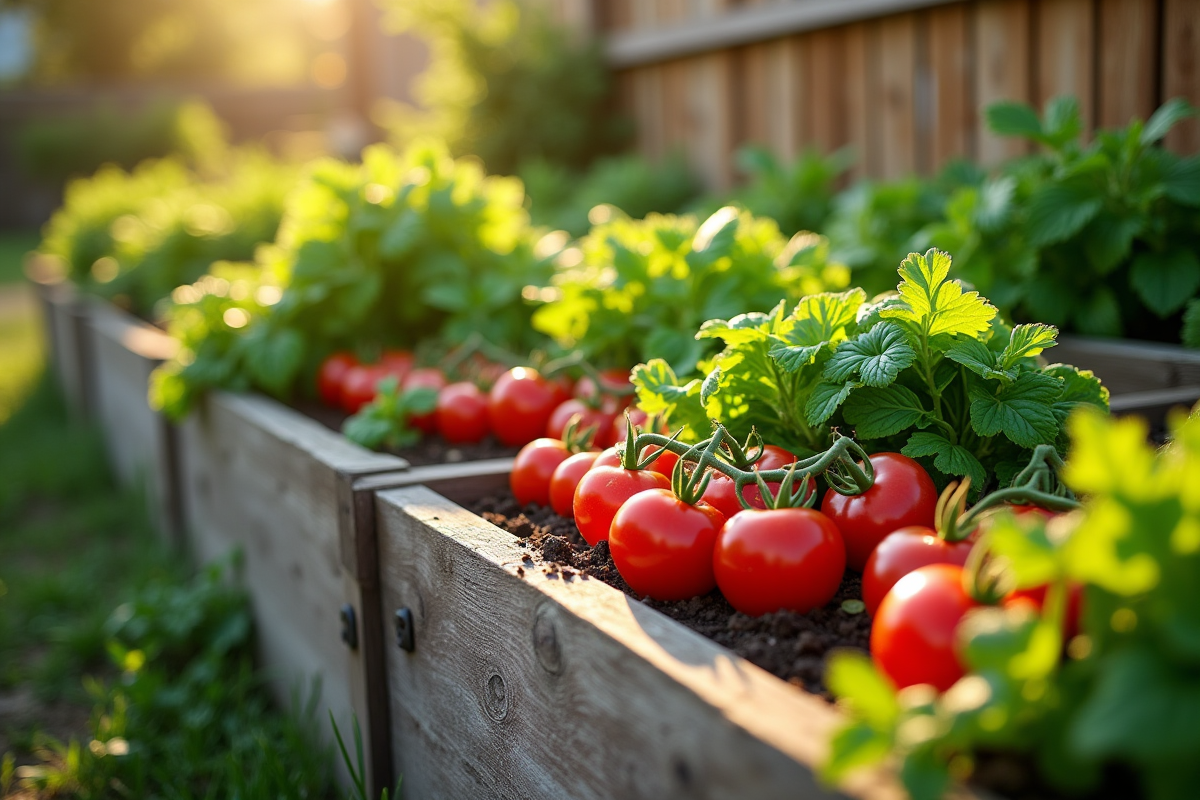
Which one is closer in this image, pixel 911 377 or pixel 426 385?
pixel 911 377

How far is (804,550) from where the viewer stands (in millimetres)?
1305

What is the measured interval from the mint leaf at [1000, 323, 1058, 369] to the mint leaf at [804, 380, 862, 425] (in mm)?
220

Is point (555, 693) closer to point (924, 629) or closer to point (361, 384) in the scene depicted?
point (924, 629)

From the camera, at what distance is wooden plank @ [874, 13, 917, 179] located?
13.4ft

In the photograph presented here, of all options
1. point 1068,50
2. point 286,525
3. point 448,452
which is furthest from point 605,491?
point 1068,50

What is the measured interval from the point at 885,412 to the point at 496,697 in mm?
727

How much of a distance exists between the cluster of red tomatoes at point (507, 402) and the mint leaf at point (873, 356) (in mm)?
621

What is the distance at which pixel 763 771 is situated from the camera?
3.23 ft

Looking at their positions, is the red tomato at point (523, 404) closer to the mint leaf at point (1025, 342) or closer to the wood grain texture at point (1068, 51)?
the mint leaf at point (1025, 342)

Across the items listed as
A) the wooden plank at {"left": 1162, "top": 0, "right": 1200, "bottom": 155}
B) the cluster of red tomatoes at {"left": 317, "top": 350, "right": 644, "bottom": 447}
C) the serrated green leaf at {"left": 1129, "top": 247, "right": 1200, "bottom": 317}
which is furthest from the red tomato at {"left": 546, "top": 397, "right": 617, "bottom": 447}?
the wooden plank at {"left": 1162, "top": 0, "right": 1200, "bottom": 155}

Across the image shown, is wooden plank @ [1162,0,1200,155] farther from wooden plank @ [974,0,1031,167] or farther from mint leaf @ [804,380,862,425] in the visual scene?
mint leaf @ [804,380,862,425]

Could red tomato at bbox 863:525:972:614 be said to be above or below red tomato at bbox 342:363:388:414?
above

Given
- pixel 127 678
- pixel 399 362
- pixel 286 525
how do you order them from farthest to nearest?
1. pixel 399 362
2. pixel 127 678
3. pixel 286 525

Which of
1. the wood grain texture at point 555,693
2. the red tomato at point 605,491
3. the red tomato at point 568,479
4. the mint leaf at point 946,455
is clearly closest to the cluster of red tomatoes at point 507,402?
the red tomato at point 568,479
